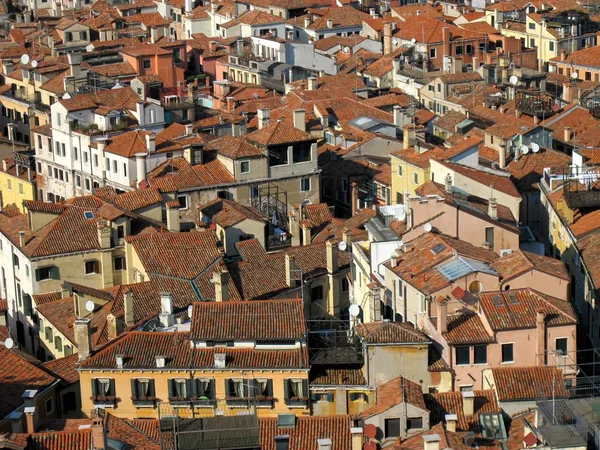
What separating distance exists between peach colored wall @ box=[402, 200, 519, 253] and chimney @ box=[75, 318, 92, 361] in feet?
38.8

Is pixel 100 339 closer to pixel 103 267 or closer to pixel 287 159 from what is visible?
pixel 103 267

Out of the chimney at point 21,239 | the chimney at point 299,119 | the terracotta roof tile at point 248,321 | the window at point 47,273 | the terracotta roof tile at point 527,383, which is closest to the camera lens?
the terracotta roof tile at point 527,383

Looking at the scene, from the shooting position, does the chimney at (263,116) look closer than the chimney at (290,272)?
No

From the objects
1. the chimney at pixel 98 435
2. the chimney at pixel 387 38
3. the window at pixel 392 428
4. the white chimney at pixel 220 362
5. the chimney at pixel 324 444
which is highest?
the chimney at pixel 98 435

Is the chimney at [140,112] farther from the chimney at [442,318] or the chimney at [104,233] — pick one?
the chimney at [442,318]

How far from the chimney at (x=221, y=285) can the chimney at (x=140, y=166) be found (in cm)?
1570

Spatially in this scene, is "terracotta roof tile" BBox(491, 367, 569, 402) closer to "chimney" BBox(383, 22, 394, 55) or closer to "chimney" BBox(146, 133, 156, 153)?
"chimney" BBox(146, 133, 156, 153)

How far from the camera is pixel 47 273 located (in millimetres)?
62312

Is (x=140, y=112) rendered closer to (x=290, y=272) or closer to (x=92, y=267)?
(x=92, y=267)

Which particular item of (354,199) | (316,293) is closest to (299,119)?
(354,199)

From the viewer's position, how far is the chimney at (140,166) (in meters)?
72.2

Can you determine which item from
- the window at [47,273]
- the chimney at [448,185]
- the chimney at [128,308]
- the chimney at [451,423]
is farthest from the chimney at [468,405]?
the window at [47,273]

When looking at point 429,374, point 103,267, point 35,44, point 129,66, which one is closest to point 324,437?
point 429,374

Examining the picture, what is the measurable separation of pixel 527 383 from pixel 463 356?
8.25 ft
